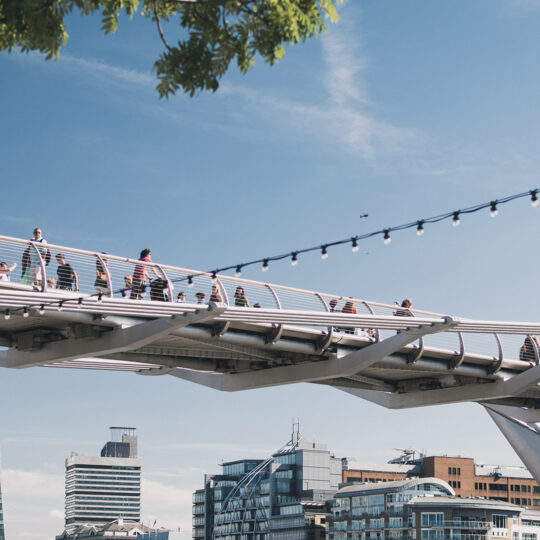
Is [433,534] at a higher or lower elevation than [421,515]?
lower

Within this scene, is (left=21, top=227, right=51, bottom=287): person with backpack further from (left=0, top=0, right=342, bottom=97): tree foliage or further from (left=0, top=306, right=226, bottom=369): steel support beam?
(left=0, top=0, right=342, bottom=97): tree foliage

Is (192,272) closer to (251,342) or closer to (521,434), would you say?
(251,342)

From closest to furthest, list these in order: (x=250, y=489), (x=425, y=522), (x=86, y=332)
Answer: (x=86, y=332), (x=425, y=522), (x=250, y=489)

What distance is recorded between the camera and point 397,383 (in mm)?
43000

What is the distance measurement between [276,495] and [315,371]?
125m

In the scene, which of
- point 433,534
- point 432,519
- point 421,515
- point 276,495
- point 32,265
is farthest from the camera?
point 276,495

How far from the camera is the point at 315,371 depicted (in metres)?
36.1

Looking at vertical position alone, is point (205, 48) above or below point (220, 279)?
below

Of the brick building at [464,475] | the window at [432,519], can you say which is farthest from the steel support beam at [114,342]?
the brick building at [464,475]

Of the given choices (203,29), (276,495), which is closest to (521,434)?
(203,29)

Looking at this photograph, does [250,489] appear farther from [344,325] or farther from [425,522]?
[344,325]

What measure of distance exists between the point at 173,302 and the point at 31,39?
55.6 ft

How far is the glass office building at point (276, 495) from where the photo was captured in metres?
148

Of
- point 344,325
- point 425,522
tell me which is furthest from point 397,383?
point 425,522
